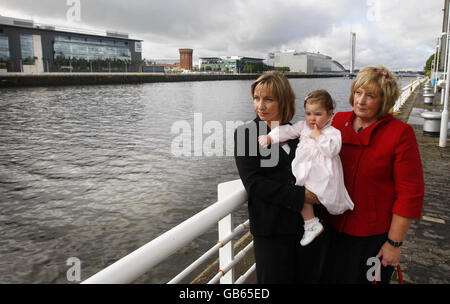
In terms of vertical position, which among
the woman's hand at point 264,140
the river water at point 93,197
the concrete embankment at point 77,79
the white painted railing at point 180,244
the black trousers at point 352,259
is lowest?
the river water at point 93,197

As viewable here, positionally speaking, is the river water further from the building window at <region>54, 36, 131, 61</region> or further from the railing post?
the building window at <region>54, 36, 131, 61</region>

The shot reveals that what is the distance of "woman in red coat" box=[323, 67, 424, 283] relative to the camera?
1.92 metres

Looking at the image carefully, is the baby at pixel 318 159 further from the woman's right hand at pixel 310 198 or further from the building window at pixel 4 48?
the building window at pixel 4 48

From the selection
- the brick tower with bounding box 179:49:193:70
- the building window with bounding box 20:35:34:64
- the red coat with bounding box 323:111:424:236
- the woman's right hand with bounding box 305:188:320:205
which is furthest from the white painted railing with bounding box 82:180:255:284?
the brick tower with bounding box 179:49:193:70

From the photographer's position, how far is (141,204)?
9.84m

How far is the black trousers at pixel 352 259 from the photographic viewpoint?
2.12 metres

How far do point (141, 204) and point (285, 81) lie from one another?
8511 mm

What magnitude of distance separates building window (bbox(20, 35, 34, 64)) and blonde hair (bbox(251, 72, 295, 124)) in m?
100

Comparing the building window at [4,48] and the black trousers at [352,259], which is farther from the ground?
the building window at [4,48]

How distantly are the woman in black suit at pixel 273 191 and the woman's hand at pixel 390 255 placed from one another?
39 cm

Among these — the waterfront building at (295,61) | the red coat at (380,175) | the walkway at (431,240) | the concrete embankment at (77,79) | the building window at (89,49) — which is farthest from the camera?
the waterfront building at (295,61)

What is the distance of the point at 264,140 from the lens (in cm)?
194

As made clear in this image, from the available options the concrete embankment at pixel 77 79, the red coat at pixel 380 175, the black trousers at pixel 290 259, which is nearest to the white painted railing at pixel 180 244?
the black trousers at pixel 290 259

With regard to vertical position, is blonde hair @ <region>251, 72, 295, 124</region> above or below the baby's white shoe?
above
